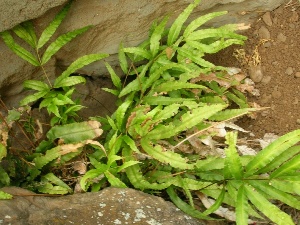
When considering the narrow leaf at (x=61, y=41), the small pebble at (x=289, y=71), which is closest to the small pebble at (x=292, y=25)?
the small pebble at (x=289, y=71)

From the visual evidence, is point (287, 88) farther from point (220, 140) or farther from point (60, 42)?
point (60, 42)

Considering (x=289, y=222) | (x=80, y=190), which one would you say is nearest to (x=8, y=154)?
(x=80, y=190)

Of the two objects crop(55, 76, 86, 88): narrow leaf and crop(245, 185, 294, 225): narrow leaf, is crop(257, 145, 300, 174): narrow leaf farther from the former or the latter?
crop(55, 76, 86, 88): narrow leaf

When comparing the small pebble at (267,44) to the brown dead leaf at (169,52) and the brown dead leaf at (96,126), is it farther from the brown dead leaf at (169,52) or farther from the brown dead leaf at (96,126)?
the brown dead leaf at (96,126)

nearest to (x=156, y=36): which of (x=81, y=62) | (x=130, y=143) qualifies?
(x=81, y=62)

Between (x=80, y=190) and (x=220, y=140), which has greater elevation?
(x=80, y=190)

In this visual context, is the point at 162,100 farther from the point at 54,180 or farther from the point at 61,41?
the point at 54,180
